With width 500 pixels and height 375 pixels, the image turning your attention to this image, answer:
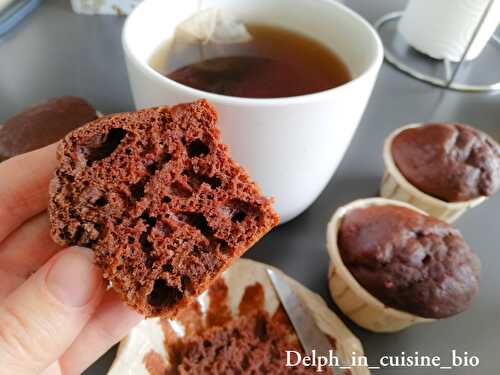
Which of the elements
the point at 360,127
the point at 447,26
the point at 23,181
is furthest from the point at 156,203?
the point at 447,26

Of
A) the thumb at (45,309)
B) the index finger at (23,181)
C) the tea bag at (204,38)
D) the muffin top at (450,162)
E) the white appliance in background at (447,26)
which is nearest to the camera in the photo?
the thumb at (45,309)

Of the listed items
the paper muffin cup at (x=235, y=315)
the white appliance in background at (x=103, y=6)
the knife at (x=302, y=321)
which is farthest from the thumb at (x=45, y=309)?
the white appliance in background at (x=103, y=6)

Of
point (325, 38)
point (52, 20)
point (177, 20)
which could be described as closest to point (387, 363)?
point (325, 38)

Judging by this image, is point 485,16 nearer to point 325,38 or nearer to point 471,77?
point 471,77

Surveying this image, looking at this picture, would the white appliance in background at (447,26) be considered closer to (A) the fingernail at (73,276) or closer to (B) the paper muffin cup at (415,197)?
(B) the paper muffin cup at (415,197)

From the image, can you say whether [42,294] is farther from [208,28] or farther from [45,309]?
[208,28]
